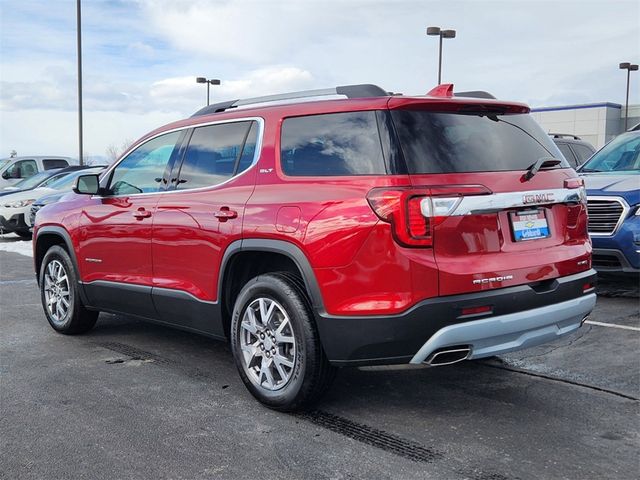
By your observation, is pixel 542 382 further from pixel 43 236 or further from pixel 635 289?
pixel 43 236

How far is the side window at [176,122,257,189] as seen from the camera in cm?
462

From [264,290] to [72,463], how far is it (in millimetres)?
1409

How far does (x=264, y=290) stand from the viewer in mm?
4254

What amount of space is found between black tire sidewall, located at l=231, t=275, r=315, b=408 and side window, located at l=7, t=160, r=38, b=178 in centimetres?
1672

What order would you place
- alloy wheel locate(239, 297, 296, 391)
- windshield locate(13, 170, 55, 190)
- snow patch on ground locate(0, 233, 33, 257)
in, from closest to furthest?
alloy wheel locate(239, 297, 296, 391)
snow patch on ground locate(0, 233, 33, 257)
windshield locate(13, 170, 55, 190)

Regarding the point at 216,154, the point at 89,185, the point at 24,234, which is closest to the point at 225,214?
the point at 216,154

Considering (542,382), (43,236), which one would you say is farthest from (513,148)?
(43,236)

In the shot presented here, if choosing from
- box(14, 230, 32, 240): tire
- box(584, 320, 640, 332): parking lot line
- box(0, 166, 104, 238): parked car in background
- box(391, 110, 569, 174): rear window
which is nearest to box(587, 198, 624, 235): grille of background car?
box(584, 320, 640, 332): parking lot line

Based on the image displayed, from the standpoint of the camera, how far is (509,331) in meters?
3.80

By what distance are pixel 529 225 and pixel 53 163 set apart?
1814 centimetres

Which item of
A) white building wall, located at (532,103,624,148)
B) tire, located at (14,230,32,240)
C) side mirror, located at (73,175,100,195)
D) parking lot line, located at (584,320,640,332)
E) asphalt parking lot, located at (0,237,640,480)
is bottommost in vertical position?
asphalt parking lot, located at (0,237,640,480)

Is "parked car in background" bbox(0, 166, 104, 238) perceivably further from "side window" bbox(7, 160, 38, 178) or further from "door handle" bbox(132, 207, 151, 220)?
"door handle" bbox(132, 207, 151, 220)

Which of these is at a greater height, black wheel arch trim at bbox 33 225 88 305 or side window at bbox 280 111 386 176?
side window at bbox 280 111 386 176

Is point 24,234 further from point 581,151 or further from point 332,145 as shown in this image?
point 332,145
